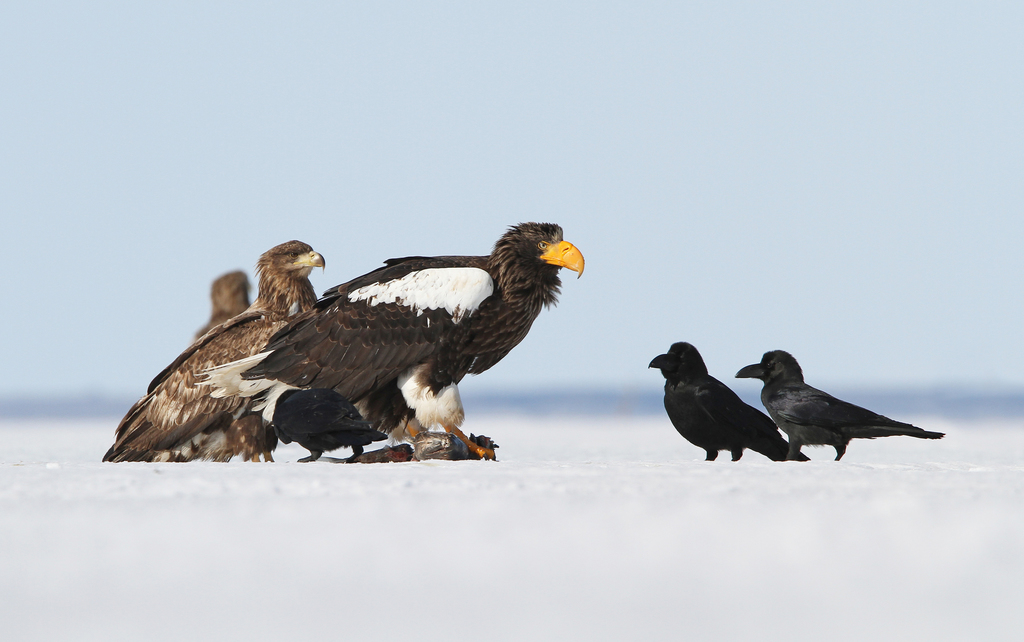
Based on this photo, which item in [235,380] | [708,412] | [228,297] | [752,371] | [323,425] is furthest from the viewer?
[228,297]

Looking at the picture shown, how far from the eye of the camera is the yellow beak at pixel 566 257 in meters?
6.74

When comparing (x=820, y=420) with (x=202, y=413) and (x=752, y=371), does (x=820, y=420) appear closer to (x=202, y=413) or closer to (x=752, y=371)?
(x=752, y=371)

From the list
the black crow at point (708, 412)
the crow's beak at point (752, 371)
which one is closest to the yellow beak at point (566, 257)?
the black crow at point (708, 412)

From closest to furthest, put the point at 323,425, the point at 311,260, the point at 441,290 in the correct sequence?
the point at 323,425
the point at 441,290
the point at 311,260

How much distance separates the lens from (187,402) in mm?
7117

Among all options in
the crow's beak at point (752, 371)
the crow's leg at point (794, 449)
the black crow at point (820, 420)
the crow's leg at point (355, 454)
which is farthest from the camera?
the crow's beak at point (752, 371)

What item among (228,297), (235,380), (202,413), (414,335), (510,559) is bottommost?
(510,559)

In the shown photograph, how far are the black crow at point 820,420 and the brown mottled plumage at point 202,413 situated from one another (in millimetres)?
3288

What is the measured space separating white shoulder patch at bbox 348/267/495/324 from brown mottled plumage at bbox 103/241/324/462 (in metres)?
1.18

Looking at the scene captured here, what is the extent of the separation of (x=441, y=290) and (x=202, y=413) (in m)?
1.93

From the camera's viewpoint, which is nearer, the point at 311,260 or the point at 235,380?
the point at 235,380

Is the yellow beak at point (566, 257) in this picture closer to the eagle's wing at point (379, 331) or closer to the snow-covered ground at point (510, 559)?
the eagle's wing at point (379, 331)

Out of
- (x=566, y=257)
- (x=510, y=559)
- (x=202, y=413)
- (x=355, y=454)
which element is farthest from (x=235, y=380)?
(x=510, y=559)

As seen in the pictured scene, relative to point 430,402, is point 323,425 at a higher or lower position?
lower
